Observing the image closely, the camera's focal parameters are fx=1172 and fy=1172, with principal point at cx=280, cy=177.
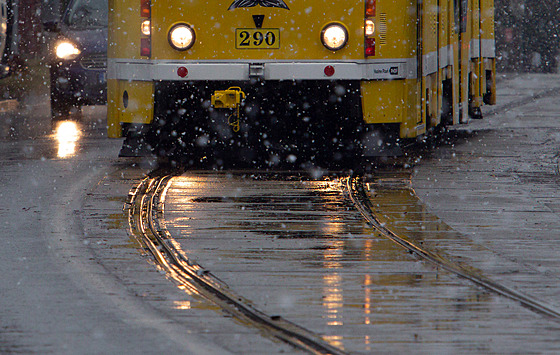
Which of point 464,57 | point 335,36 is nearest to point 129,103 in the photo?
point 335,36

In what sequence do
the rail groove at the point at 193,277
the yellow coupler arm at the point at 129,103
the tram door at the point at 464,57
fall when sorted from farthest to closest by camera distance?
the tram door at the point at 464,57 → the yellow coupler arm at the point at 129,103 → the rail groove at the point at 193,277

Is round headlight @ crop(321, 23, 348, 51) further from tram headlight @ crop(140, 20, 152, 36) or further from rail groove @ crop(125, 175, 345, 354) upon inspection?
rail groove @ crop(125, 175, 345, 354)

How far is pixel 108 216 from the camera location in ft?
29.6

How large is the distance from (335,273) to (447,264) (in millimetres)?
751

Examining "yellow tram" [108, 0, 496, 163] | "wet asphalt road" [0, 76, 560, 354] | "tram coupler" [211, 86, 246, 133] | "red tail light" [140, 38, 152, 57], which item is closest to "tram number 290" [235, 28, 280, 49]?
"yellow tram" [108, 0, 496, 163]

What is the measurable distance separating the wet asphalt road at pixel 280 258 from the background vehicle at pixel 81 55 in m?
5.23

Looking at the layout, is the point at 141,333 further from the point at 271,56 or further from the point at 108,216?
the point at 271,56

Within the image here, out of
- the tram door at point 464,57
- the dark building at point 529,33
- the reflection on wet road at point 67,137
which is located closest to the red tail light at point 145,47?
the reflection on wet road at point 67,137

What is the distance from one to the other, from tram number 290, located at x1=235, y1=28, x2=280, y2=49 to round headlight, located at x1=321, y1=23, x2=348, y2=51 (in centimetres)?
47

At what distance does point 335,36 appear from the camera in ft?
37.3

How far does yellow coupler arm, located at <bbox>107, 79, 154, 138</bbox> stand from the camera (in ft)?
38.2

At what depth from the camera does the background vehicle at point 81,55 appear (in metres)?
17.9

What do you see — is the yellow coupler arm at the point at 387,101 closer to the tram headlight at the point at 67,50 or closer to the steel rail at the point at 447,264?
the steel rail at the point at 447,264

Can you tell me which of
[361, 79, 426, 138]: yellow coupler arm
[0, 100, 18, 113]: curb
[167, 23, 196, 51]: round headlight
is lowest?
[361, 79, 426, 138]: yellow coupler arm
